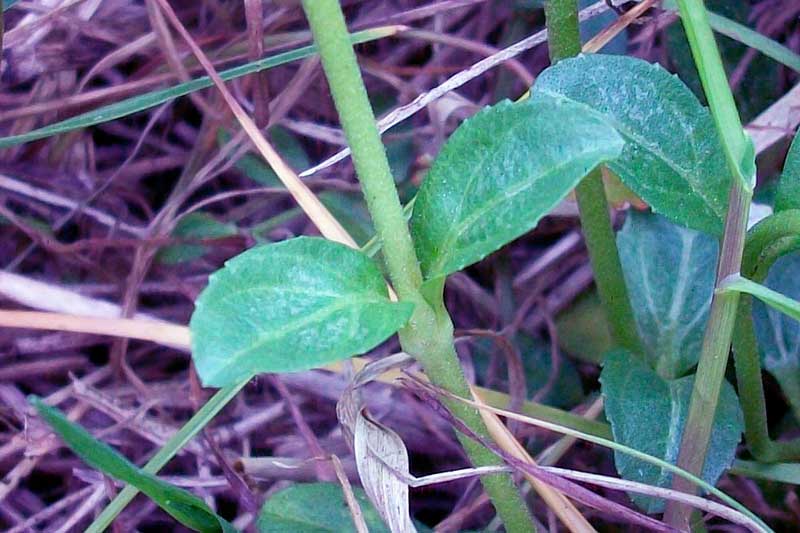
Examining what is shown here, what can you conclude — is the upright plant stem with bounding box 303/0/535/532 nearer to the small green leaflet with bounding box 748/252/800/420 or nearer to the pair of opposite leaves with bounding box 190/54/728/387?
the pair of opposite leaves with bounding box 190/54/728/387

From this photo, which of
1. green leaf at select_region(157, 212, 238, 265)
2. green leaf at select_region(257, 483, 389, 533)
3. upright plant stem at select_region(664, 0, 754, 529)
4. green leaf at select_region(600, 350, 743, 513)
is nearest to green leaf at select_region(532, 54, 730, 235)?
upright plant stem at select_region(664, 0, 754, 529)

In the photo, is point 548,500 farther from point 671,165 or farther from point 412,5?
point 412,5

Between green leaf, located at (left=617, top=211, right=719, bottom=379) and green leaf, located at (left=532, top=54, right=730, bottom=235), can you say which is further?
green leaf, located at (left=617, top=211, right=719, bottom=379)

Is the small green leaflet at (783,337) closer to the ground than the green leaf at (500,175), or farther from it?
closer to the ground

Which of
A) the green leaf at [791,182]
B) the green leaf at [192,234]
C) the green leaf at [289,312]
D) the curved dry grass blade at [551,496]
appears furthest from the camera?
the green leaf at [192,234]

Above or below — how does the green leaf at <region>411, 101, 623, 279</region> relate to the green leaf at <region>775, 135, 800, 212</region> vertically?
above

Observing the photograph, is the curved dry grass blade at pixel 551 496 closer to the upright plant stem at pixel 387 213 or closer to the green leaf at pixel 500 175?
the upright plant stem at pixel 387 213

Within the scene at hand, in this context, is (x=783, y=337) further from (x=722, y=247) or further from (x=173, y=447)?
(x=173, y=447)

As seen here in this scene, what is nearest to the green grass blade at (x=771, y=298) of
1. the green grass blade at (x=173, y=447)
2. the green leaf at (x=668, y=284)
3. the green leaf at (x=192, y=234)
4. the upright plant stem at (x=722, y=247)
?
the upright plant stem at (x=722, y=247)
